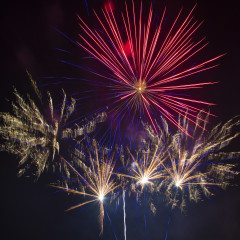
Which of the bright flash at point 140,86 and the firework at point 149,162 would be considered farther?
the firework at point 149,162

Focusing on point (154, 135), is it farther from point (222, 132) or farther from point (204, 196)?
point (204, 196)

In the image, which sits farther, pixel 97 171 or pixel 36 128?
pixel 97 171

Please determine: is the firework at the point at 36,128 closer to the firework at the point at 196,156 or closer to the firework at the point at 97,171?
the firework at the point at 97,171

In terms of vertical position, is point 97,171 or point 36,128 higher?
point 36,128

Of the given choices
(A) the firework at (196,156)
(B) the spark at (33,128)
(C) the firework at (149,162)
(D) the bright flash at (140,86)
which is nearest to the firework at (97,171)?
(C) the firework at (149,162)

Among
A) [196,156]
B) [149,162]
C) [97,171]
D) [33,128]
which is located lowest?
[97,171]

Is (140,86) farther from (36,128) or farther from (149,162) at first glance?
(36,128)

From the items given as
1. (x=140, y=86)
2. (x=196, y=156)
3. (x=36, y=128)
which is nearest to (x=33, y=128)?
(x=36, y=128)
